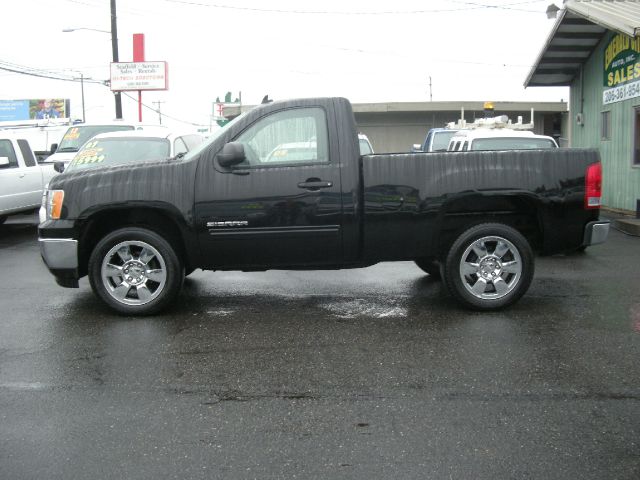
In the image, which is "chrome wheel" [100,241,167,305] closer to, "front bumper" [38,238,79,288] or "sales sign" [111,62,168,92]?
"front bumper" [38,238,79,288]

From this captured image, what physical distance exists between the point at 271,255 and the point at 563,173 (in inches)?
109

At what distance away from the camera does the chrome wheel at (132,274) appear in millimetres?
6094

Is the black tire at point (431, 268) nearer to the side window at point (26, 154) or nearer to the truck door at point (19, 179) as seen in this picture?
the truck door at point (19, 179)

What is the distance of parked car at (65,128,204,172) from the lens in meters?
10.3

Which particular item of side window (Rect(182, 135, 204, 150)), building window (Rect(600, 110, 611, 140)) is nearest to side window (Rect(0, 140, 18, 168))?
side window (Rect(182, 135, 204, 150))

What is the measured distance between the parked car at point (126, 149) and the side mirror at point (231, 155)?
4.59 metres

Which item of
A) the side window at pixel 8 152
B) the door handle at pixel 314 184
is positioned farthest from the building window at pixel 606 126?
the side window at pixel 8 152

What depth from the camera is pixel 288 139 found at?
20.0ft

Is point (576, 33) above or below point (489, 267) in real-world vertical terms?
above

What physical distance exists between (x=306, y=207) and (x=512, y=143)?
6.21m

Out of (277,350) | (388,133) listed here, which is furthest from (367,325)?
(388,133)

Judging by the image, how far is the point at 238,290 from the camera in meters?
7.45

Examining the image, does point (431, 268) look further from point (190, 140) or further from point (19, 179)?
point (19, 179)

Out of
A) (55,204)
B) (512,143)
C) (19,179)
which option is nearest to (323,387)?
(55,204)
